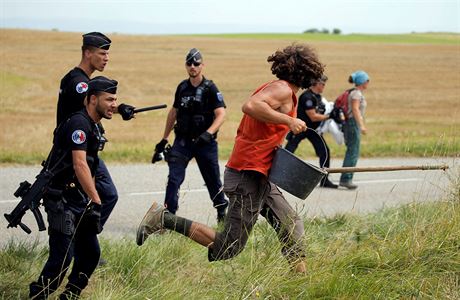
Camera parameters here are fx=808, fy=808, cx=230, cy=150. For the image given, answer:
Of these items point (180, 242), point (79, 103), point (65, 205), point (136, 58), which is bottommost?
point (136, 58)

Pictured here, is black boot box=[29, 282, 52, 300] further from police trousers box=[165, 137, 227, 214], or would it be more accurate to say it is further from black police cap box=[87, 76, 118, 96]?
police trousers box=[165, 137, 227, 214]

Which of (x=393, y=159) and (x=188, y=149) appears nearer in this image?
(x=188, y=149)

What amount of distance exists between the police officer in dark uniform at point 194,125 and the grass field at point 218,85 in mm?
2102

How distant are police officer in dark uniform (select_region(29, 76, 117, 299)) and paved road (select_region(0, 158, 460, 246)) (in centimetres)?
245

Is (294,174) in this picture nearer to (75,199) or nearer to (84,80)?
(75,199)

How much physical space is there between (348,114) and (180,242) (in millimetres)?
5293

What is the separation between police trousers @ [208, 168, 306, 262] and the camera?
549cm

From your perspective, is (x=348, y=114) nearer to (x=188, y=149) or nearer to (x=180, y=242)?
(x=188, y=149)

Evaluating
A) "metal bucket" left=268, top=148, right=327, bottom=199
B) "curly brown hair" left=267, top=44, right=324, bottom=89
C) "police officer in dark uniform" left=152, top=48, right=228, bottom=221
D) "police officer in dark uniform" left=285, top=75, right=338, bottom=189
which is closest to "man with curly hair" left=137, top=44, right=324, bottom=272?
"curly brown hair" left=267, top=44, right=324, bottom=89

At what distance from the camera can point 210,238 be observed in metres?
5.77

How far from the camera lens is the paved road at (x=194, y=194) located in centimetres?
865

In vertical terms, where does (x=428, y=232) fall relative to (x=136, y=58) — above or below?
above

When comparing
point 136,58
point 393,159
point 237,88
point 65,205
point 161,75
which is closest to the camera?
point 65,205

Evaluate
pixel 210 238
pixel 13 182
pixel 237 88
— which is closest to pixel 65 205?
pixel 210 238
